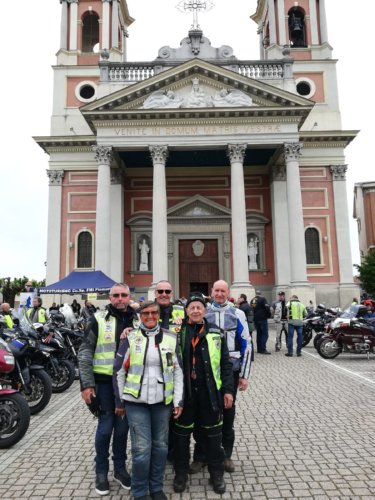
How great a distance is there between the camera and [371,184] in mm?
44188

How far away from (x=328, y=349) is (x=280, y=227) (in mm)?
13966

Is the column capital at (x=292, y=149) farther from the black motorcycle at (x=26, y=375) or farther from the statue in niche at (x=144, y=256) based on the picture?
the black motorcycle at (x=26, y=375)

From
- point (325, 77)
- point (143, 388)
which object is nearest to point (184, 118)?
point (325, 77)

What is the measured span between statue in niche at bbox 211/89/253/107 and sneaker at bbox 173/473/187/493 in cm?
2103

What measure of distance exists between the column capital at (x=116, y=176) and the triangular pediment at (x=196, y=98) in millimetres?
3566

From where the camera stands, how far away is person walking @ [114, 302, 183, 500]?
3.64 metres

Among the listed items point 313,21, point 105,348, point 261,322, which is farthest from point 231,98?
point 105,348

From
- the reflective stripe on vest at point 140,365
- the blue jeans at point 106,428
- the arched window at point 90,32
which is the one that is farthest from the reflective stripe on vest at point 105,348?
the arched window at point 90,32

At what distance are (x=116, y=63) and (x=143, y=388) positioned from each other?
A: 24890mm

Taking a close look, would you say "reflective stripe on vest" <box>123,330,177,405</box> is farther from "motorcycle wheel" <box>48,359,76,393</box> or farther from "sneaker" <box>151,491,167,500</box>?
"motorcycle wheel" <box>48,359,76,393</box>

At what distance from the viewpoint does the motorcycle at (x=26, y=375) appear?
6.70m

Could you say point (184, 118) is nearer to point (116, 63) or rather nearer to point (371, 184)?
point (116, 63)

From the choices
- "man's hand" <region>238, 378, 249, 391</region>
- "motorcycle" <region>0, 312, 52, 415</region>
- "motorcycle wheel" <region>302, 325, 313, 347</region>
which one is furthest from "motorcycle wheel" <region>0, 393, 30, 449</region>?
"motorcycle wheel" <region>302, 325, 313, 347</region>

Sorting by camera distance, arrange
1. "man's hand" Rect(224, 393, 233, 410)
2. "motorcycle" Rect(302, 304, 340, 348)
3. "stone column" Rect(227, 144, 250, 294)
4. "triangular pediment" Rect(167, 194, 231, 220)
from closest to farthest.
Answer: "man's hand" Rect(224, 393, 233, 410) < "motorcycle" Rect(302, 304, 340, 348) < "stone column" Rect(227, 144, 250, 294) < "triangular pediment" Rect(167, 194, 231, 220)
